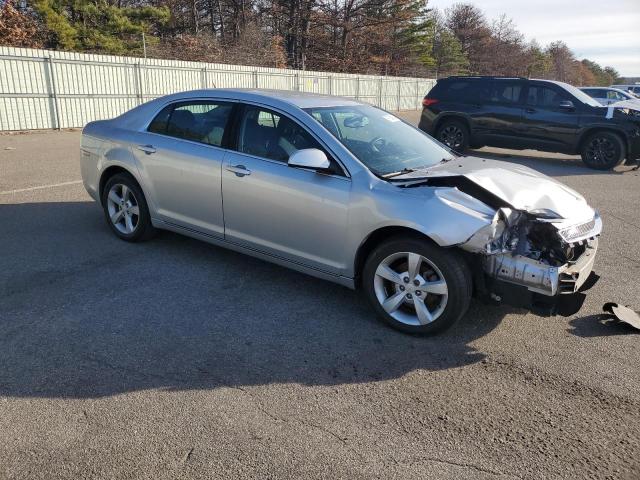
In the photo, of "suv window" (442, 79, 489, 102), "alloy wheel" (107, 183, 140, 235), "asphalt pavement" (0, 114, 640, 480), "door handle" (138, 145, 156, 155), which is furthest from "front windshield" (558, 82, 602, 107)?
"alloy wheel" (107, 183, 140, 235)

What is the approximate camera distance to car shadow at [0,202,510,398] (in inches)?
127

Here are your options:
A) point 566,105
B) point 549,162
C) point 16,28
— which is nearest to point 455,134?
point 549,162

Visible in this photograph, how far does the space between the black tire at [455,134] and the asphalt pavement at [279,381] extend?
8490 mm

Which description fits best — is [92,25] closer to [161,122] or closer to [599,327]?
[161,122]

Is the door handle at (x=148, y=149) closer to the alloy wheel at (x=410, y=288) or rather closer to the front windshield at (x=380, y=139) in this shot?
the front windshield at (x=380, y=139)

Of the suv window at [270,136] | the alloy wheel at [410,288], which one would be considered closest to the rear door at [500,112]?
the suv window at [270,136]

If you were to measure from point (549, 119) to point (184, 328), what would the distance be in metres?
10.8

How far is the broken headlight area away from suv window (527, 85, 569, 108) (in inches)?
373

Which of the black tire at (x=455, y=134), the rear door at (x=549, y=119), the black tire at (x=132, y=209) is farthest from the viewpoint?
the black tire at (x=455, y=134)

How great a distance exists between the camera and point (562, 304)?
349 centimetres

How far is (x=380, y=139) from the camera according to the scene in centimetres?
454

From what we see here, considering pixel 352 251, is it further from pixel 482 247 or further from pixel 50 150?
pixel 50 150

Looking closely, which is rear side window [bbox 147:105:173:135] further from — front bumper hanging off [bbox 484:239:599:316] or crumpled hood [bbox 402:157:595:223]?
front bumper hanging off [bbox 484:239:599:316]

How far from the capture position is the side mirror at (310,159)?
12.8 feet
